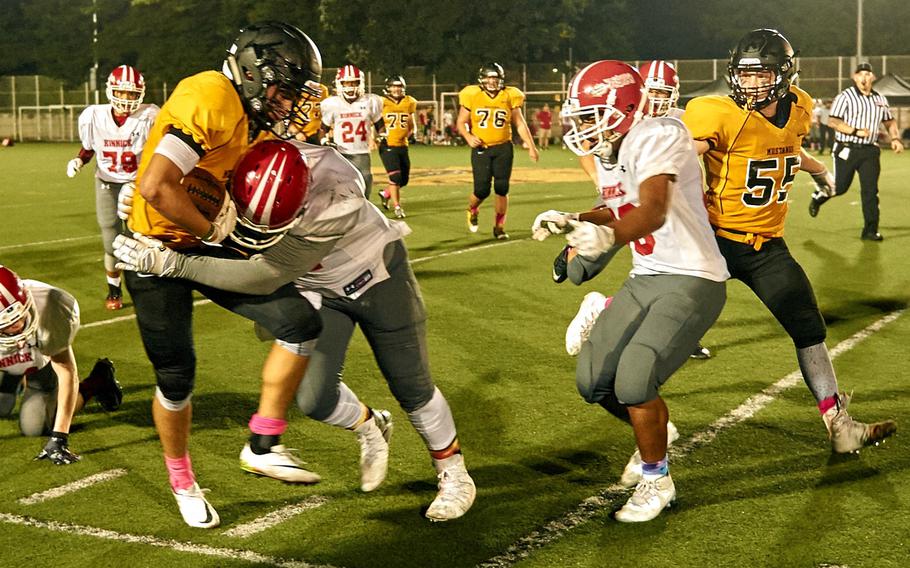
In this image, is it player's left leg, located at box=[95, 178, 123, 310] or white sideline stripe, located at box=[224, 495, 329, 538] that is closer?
white sideline stripe, located at box=[224, 495, 329, 538]

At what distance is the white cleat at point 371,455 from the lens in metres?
4.57

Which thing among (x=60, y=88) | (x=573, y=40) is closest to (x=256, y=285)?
(x=573, y=40)

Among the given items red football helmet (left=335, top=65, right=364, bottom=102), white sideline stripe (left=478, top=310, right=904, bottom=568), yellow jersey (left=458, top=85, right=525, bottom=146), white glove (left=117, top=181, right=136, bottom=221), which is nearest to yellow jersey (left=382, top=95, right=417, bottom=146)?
red football helmet (left=335, top=65, right=364, bottom=102)

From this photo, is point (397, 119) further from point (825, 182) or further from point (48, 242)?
point (825, 182)

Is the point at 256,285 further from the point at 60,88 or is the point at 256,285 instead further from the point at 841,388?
the point at 60,88

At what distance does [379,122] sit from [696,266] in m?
10.5

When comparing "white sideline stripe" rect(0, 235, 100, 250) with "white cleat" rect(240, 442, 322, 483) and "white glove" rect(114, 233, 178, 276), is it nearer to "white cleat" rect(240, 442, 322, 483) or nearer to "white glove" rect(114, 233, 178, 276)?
"white cleat" rect(240, 442, 322, 483)

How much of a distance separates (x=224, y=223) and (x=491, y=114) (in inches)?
381

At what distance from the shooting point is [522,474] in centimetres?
480

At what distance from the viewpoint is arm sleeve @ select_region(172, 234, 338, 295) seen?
3.93m

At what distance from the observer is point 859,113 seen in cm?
Result: 1240

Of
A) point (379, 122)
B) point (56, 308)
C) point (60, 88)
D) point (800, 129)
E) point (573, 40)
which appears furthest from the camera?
point (60, 88)

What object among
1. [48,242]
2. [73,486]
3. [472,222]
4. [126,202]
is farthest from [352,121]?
[126,202]

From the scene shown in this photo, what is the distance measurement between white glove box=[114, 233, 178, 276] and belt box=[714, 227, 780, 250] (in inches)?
108
